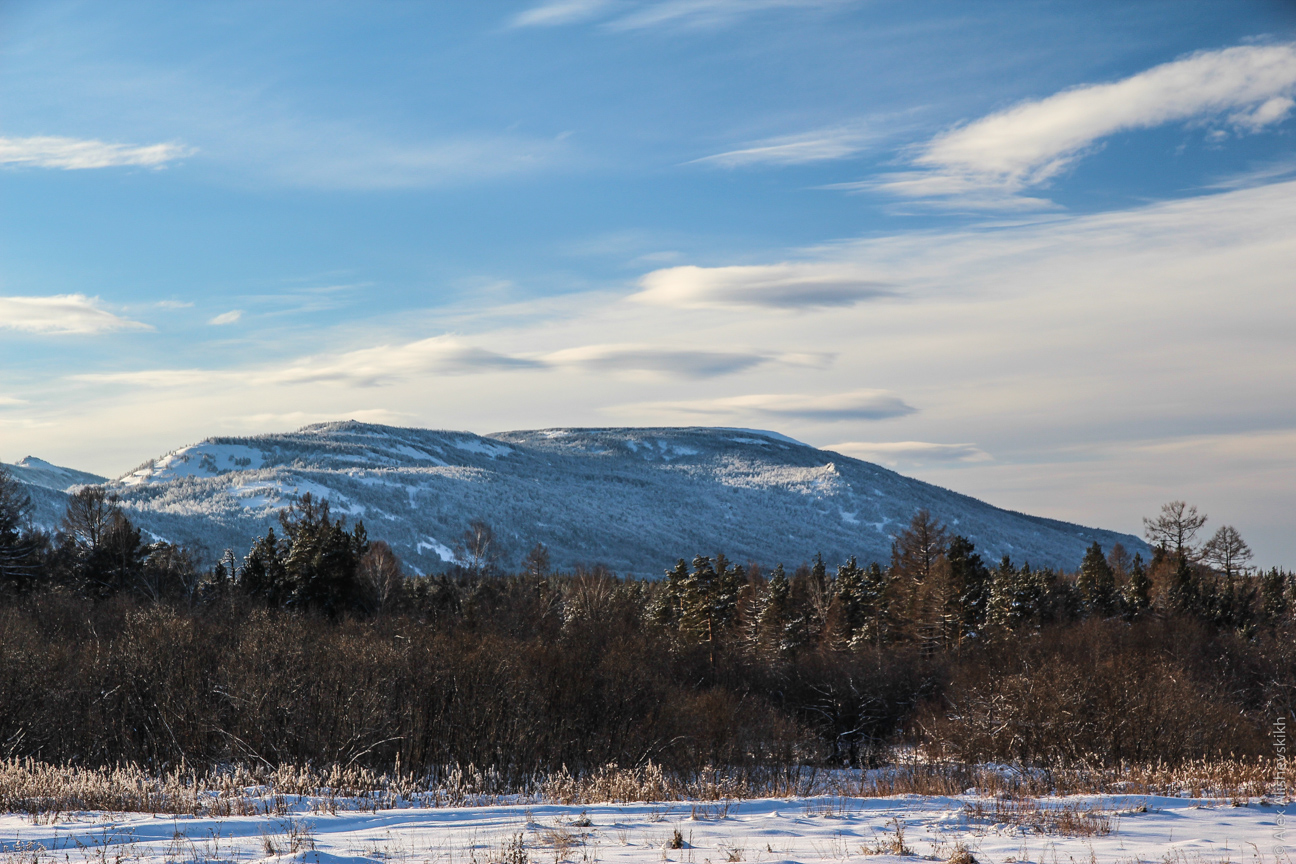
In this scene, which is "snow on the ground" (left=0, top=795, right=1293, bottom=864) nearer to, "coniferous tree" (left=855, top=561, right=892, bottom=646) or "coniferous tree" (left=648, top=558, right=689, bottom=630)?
"coniferous tree" (left=855, top=561, right=892, bottom=646)

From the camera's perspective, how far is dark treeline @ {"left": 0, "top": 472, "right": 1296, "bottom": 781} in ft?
114

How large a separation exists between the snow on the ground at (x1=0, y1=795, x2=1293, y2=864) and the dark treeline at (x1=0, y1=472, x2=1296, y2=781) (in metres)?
8.79

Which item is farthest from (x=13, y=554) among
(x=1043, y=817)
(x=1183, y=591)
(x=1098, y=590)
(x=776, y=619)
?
(x=1183, y=591)

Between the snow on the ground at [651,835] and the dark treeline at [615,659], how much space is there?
8.79 m

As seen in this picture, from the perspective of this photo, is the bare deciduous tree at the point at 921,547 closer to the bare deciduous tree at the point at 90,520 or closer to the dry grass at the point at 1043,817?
the dry grass at the point at 1043,817

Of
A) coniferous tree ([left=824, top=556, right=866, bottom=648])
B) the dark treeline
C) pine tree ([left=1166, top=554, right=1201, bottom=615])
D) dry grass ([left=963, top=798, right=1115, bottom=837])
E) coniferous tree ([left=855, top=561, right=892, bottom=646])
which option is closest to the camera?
dry grass ([left=963, top=798, right=1115, bottom=837])

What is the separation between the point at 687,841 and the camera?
33.2 feet

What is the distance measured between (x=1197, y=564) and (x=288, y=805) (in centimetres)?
9443

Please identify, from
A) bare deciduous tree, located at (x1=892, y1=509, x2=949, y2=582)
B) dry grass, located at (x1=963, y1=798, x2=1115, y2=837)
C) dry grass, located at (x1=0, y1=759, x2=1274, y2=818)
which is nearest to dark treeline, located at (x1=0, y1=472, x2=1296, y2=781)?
bare deciduous tree, located at (x1=892, y1=509, x2=949, y2=582)

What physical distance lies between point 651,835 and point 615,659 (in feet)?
136

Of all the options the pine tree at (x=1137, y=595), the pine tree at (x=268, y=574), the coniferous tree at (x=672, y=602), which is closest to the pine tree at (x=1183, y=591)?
the pine tree at (x=1137, y=595)

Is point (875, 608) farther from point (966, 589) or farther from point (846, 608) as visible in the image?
point (966, 589)

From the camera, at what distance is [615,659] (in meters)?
51.1

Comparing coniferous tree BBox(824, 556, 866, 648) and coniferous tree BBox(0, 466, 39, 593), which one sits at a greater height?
coniferous tree BBox(0, 466, 39, 593)
